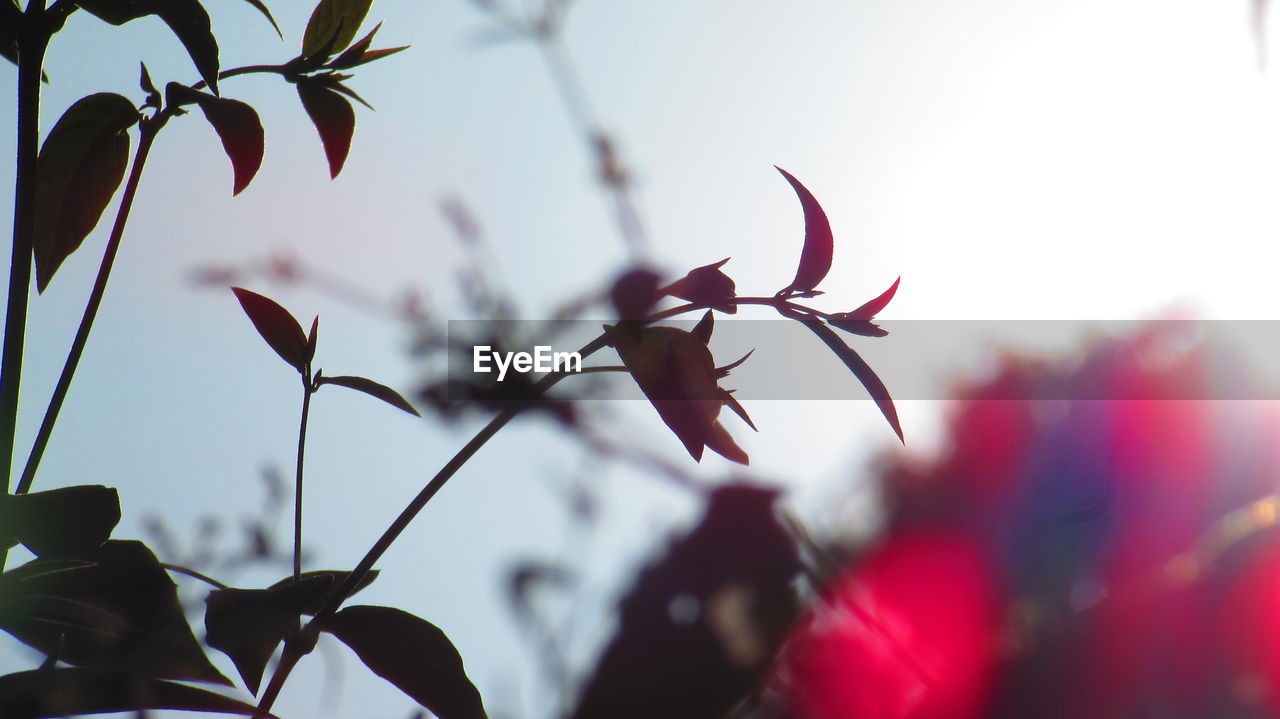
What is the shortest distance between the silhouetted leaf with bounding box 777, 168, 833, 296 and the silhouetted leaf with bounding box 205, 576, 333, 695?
41 centimetres

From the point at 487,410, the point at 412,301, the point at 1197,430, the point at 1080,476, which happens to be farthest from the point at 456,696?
the point at 1197,430

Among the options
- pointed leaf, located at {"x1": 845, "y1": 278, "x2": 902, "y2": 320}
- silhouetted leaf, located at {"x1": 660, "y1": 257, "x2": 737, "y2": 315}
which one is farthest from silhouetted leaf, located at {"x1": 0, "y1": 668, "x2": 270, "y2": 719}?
pointed leaf, located at {"x1": 845, "y1": 278, "x2": 902, "y2": 320}

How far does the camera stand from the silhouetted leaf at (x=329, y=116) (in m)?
0.76

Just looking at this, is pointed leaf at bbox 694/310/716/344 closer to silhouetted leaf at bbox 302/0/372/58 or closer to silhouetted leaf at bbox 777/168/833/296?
silhouetted leaf at bbox 777/168/833/296

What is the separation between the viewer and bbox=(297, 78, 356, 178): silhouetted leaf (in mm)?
763

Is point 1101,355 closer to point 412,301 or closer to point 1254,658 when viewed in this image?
point 412,301

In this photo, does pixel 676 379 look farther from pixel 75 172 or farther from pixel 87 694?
pixel 75 172

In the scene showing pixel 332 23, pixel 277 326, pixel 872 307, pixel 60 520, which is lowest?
pixel 872 307

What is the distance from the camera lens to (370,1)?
2.54ft

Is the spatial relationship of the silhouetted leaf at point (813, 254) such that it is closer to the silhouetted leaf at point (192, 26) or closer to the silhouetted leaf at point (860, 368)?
the silhouetted leaf at point (860, 368)

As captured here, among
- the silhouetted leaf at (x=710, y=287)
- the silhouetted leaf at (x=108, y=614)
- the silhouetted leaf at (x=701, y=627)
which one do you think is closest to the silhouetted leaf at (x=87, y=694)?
the silhouetted leaf at (x=108, y=614)

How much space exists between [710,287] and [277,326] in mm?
380

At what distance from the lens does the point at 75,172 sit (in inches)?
28.6

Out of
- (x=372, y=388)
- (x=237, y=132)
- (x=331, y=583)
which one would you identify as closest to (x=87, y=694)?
(x=331, y=583)
